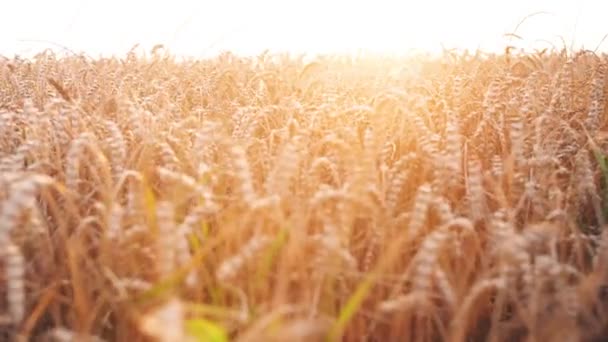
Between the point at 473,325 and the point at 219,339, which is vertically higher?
the point at 219,339

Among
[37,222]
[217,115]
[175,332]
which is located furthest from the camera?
[217,115]

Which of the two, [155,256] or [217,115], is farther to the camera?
[217,115]

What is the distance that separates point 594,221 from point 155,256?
104cm

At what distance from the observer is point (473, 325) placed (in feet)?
3.98

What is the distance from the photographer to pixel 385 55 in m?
4.26

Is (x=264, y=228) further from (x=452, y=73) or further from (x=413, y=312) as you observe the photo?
(x=452, y=73)

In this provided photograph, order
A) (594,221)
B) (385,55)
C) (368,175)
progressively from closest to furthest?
(368,175), (594,221), (385,55)

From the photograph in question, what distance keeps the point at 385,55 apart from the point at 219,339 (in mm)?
3701

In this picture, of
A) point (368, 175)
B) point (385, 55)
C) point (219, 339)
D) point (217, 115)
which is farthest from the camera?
point (385, 55)

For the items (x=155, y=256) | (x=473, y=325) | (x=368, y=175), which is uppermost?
(x=368, y=175)

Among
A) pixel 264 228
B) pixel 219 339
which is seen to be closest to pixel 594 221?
pixel 264 228

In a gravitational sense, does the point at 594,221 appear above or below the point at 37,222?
below

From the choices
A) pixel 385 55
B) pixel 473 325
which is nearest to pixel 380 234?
pixel 473 325

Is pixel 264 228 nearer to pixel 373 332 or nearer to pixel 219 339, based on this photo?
pixel 373 332
